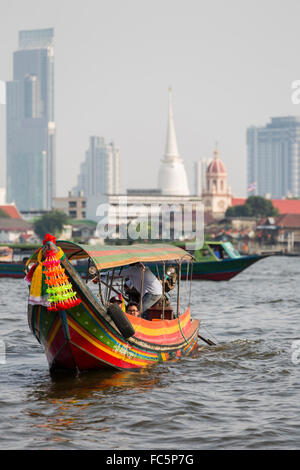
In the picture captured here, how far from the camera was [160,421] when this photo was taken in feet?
37.4

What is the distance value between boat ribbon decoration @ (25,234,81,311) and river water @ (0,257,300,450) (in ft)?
4.56

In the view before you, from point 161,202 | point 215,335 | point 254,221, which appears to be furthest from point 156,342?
point 161,202

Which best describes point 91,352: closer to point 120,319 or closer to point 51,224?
point 120,319

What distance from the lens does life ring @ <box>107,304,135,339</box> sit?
42.9ft

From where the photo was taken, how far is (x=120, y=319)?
43.0ft

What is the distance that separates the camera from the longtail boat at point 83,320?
12.3 m

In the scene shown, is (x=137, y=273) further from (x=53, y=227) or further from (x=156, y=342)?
(x=53, y=227)

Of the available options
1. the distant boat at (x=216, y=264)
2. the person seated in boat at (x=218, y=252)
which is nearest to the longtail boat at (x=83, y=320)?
the distant boat at (x=216, y=264)

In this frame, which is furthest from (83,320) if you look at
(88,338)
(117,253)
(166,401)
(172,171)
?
(172,171)

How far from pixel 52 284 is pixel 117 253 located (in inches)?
68.7

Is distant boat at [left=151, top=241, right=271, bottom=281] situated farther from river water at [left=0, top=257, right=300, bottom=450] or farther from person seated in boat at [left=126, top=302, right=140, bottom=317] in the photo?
person seated in boat at [left=126, top=302, right=140, bottom=317]

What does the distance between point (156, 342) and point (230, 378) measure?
136cm

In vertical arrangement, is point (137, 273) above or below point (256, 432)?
above

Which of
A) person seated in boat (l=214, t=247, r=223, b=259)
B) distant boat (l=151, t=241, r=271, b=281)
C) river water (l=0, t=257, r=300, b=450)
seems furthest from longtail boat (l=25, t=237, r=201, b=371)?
person seated in boat (l=214, t=247, r=223, b=259)
